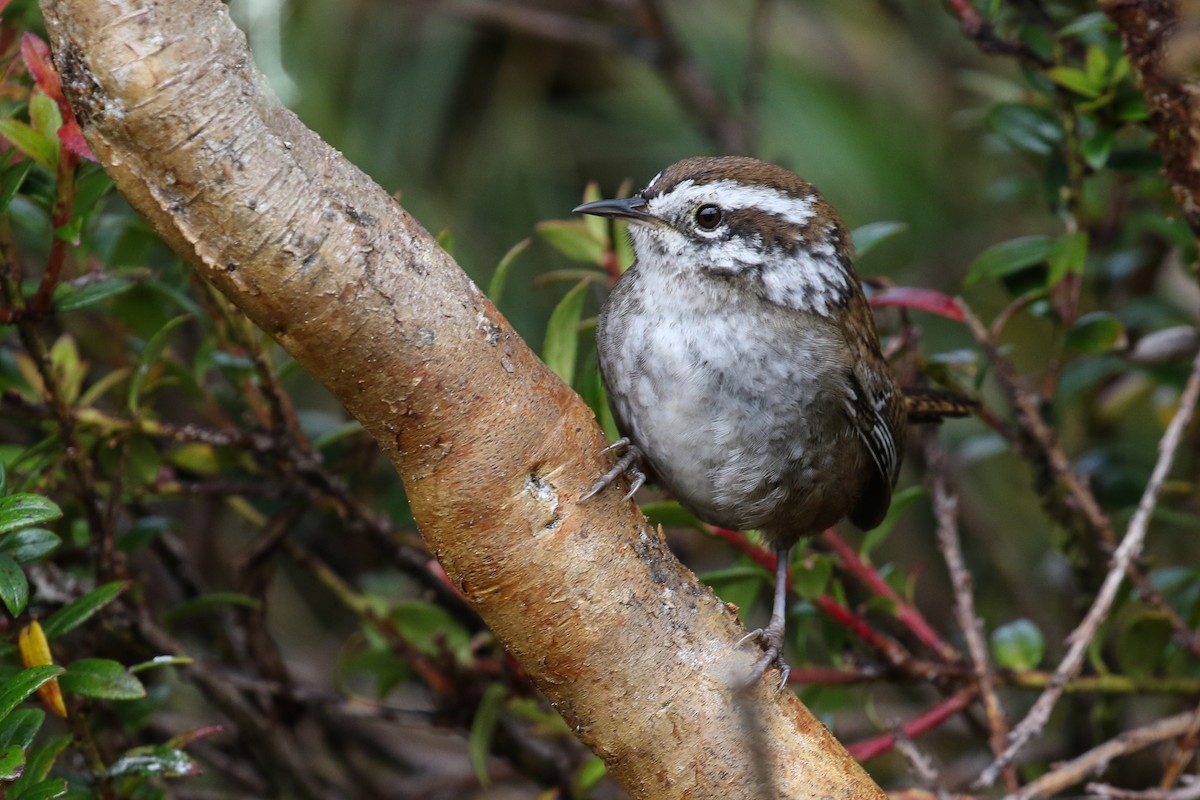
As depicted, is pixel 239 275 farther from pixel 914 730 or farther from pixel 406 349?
pixel 914 730

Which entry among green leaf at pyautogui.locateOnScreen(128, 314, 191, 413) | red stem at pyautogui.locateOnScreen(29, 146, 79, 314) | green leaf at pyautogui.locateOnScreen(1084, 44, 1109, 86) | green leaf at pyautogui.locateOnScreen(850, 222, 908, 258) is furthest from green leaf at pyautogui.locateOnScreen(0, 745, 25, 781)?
green leaf at pyautogui.locateOnScreen(1084, 44, 1109, 86)

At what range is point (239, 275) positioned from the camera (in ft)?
6.59

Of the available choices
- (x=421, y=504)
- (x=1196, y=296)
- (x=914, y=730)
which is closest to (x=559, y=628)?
(x=421, y=504)

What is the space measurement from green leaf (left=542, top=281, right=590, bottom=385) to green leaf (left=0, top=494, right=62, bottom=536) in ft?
4.04

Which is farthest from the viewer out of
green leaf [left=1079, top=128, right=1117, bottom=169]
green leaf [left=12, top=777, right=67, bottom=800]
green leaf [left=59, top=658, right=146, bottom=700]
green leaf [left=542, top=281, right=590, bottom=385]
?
green leaf [left=1079, top=128, right=1117, bottom=169]

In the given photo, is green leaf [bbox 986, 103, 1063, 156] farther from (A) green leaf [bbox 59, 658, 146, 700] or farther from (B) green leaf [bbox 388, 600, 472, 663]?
(A) green leaf [bbox 59, 658, 146, 700]

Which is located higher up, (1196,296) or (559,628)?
(559,628)

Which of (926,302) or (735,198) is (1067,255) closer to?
(926,302)

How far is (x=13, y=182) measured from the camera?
253cm

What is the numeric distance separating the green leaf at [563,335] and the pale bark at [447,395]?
0.67 metres

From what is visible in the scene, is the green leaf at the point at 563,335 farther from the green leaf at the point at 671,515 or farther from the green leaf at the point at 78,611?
the green leaf at the point at 78,611

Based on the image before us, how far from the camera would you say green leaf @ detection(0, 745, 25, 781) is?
6.89 ft

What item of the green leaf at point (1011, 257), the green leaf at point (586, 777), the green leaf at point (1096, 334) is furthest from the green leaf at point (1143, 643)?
the green leaf at point (586, 777)

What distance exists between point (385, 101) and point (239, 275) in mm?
3895
